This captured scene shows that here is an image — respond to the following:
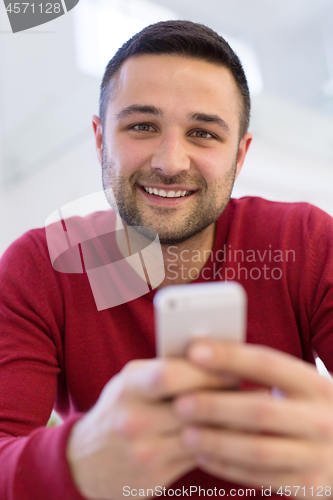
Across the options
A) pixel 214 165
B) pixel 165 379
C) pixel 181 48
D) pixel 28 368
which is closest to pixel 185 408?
pixel 165 379

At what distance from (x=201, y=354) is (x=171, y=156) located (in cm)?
67

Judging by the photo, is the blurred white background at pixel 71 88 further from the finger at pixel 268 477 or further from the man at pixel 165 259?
the finger at pixel 268 477

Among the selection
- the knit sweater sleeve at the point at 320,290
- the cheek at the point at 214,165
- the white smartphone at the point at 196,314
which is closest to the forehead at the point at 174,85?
the cheek at the point at 214,165

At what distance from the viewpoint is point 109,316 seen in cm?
98

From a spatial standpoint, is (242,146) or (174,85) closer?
(174,85)

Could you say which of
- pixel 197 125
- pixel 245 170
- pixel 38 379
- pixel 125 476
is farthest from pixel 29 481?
pixel 245 170

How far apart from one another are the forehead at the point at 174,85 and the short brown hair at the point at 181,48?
0.06 ft

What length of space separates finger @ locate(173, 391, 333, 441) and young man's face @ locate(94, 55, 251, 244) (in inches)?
27.1

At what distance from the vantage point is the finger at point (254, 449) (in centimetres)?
41

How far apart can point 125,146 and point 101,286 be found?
0.37 metres

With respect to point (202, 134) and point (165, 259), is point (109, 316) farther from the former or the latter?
point (202, 134)

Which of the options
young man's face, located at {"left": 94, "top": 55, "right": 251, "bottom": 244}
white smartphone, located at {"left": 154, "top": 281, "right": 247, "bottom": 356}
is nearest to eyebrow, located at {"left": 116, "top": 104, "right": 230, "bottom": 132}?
young man's face, located at {"left": 94, "top": 55, "right": 251, "bottom": 244}

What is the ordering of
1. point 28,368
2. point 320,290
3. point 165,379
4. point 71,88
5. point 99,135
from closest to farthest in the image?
point 165,379 → point 28,368 → point 320,290 → point 99,135 → point 71,88

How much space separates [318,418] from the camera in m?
0.42
